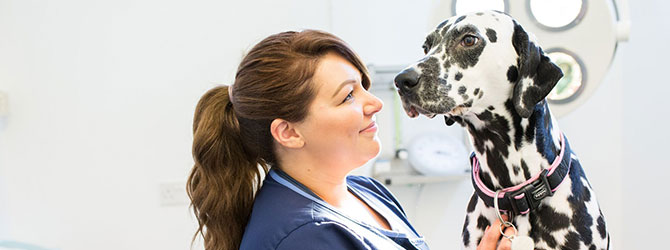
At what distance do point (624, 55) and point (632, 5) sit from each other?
0.79 feet

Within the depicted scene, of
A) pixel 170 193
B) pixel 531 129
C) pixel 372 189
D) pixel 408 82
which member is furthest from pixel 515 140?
pixel 170 193

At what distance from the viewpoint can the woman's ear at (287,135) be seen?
3.65 feet

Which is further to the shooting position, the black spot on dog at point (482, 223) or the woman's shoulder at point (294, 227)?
the black spot on dog at point (482, 223)

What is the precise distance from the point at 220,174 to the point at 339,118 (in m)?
0.28

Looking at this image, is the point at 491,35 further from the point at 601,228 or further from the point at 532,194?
the point at 601,228

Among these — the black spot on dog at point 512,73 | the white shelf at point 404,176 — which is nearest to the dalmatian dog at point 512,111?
the black spot on dog at point 512,73

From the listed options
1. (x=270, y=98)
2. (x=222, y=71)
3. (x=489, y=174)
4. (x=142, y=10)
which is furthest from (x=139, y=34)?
(x=489, y=174)

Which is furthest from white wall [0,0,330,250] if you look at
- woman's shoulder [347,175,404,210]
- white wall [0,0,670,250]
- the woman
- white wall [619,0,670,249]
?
white wall [619,0,670,249]

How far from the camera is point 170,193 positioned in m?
2.36

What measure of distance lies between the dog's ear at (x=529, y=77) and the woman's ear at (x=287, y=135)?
17.5 inches

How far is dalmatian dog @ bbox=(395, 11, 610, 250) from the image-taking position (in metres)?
0.97

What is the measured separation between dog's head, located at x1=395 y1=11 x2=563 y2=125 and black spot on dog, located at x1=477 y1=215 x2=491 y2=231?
0.26m

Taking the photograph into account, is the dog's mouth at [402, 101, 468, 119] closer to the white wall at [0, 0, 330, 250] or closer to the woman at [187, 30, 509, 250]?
the woman at [187, 30, 509, 250]

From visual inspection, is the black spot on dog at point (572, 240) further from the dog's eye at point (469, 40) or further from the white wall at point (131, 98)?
the white wall at point (131, 98)
